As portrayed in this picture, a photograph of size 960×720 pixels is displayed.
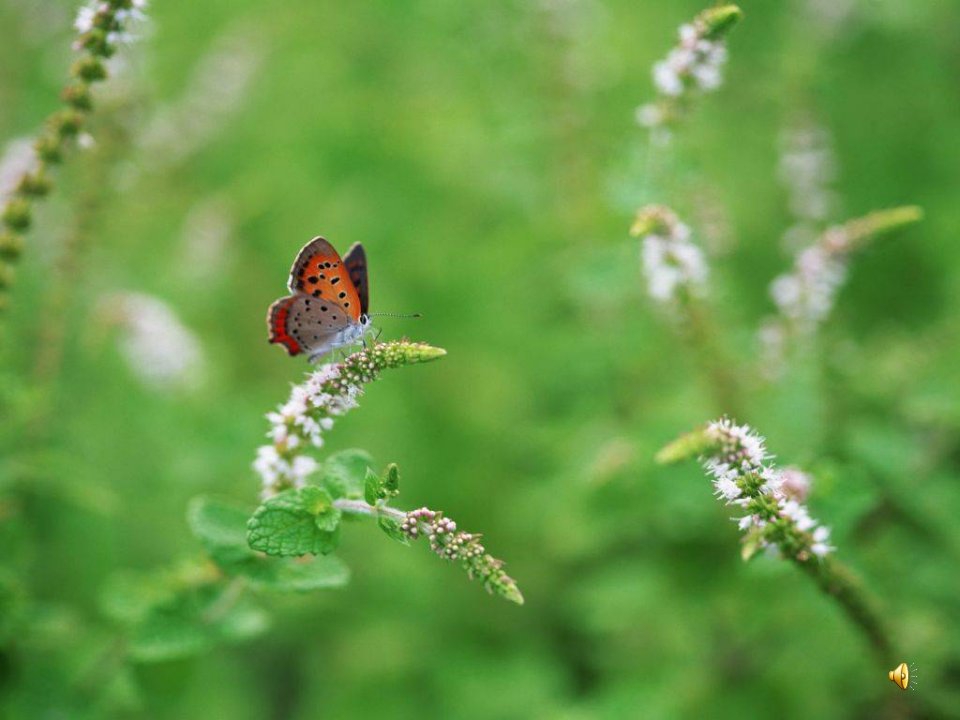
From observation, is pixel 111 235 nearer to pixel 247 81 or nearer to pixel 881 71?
pixel 247 81

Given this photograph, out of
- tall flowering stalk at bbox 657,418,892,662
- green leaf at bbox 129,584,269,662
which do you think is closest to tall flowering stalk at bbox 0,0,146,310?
green leaf at bbox 129,584,269,662

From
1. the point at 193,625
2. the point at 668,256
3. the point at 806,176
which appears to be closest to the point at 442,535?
the point at 193,625

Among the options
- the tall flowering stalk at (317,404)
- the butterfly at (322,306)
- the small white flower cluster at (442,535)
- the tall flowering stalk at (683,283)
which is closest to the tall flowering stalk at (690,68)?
the tall flowering stalk at (683,283)

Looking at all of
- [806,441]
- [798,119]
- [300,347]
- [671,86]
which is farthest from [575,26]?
[300,347]

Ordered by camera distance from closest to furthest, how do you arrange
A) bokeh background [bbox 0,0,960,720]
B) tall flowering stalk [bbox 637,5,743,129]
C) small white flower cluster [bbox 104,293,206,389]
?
tall flowering stalk [bbox 637,5,743,129], bokeh background [bbox 0,0,960,720], small white flower cluster [bbox 104,293,206,389]

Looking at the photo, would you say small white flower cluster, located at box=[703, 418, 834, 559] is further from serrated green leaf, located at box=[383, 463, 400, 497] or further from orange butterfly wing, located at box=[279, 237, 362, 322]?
orange butterfly wing, located at box=[279, 237, 362, 322]
